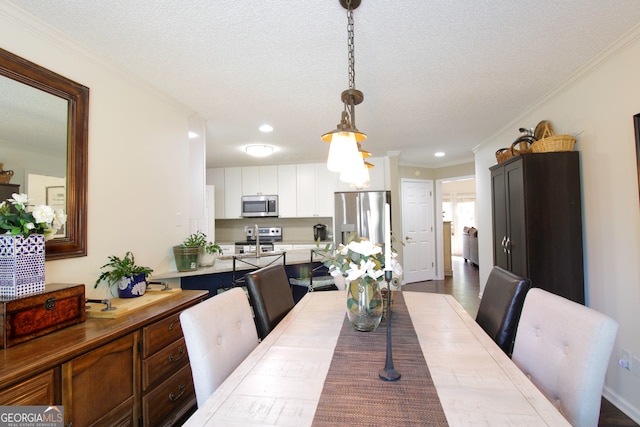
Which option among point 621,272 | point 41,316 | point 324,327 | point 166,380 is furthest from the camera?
point 621,272

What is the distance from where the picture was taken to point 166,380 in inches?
67.5

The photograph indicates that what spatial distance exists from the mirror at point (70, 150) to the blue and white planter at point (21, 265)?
291 mm

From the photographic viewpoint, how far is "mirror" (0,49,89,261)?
5.29ft

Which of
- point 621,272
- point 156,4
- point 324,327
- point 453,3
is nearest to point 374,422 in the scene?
point 324,327

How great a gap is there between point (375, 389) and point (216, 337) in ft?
1.99

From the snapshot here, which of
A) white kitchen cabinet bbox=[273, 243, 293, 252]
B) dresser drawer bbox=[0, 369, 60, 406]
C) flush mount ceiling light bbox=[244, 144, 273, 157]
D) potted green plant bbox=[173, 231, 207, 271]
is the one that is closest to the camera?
dresser drawer bbox=[0, 369, 60, 406]

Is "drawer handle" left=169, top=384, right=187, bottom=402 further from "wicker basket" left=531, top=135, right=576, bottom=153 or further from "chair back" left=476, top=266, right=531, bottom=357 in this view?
"wicker basket" left=531, top=135, right=576, bottom=153

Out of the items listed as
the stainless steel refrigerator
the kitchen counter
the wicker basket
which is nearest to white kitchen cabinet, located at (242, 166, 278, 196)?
the stainless steel refrigerator

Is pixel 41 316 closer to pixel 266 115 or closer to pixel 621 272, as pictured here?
pixel 266 115

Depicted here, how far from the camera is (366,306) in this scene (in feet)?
4.34

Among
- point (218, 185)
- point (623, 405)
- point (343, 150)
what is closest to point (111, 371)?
point (343, 150)

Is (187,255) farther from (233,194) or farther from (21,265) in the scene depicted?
(233,194)

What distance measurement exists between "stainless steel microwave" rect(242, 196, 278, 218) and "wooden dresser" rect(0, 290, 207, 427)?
3437 mm

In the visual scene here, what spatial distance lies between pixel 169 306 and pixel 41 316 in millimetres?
591
